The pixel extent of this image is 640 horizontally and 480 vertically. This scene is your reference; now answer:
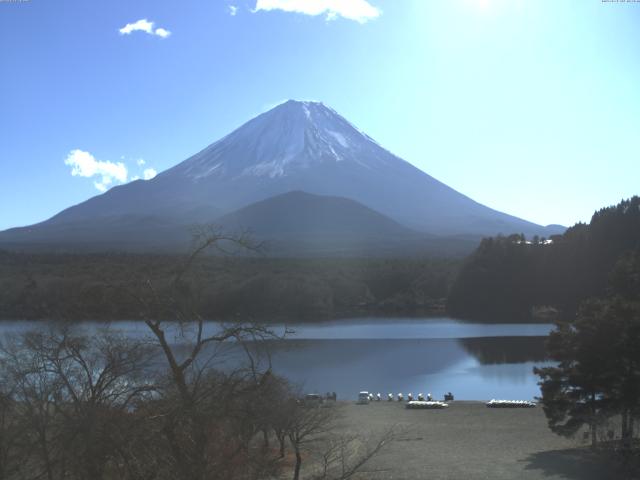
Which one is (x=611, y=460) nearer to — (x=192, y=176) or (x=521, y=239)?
(x=521, y=239)

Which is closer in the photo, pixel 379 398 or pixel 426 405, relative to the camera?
pixel 426 405

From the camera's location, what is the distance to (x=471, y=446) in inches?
437

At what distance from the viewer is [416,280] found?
50.4 meters

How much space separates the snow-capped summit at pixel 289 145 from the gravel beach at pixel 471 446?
80841mm

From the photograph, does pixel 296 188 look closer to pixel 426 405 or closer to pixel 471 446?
pixel 426 405

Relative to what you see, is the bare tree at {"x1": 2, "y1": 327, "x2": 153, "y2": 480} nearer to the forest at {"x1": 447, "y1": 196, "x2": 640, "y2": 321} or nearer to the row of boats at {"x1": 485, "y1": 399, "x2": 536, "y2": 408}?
the row of boats at {"x1": 485, "y1": 399, "x2": 536, "y2": 408}

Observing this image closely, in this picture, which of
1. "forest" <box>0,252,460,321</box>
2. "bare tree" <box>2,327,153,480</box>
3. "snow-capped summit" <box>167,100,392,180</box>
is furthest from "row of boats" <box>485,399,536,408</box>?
"snow-capped summit" <box>167,100,392,180</box>

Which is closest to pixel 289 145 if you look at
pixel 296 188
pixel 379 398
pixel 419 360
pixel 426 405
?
pixel 296 188

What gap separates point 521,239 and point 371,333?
20.7 metres

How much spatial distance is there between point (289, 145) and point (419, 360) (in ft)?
247

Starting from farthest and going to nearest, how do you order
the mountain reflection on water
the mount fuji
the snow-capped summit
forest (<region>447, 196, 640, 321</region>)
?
the snow-capped summit
the mount fuji
forest (<region>447, 196, 640, 321</region>)
the mountain reflection on water

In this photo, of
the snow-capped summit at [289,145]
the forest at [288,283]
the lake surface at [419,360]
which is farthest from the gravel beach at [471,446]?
the snow-capped summit at [289,145]

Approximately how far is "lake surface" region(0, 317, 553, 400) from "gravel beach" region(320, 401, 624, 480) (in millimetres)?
2406

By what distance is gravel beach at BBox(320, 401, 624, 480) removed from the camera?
8945 mm
